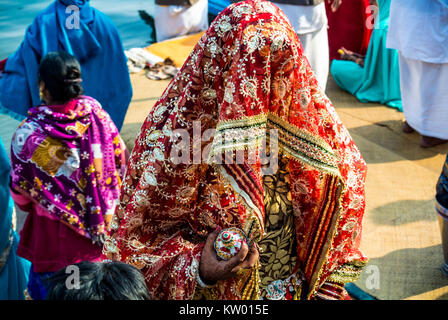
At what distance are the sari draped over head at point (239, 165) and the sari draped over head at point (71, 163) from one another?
110 centimetres

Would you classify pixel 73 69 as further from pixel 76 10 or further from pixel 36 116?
pixel 76 10

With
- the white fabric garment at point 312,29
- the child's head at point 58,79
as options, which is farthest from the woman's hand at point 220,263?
the white fabric garment at point 312,29

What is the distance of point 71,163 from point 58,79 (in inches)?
18.7

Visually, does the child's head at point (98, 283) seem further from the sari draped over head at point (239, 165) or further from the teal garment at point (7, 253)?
the teal garment at point (7, 253)

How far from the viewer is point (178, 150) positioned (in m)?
1.40

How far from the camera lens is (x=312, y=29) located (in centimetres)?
366

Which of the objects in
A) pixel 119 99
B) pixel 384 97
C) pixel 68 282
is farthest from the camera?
pixel 384 97

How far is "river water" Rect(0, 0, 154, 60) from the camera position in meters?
8.48

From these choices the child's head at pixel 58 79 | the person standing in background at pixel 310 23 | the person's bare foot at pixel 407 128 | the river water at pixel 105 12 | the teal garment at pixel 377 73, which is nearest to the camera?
the child's head at pixel 58 79

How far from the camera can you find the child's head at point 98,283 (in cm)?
109

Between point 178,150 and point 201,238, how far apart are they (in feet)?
1.17

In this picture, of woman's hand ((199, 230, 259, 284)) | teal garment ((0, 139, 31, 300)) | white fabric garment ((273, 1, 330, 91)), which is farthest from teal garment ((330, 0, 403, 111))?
woman's hand ((199, 230, 259, 284))

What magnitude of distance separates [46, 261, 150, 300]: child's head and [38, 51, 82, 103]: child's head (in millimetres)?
1627
